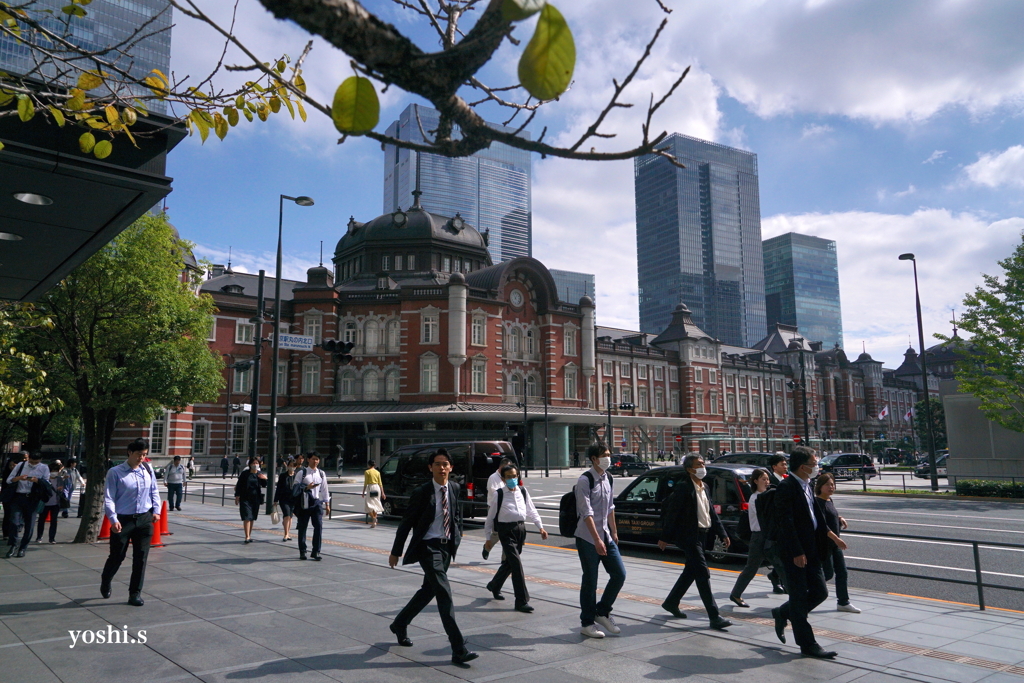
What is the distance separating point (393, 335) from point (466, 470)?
1289 inches

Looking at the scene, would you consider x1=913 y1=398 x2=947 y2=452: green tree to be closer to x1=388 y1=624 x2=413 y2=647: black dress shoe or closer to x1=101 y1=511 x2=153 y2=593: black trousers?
x1=388 y1=624 x2=413 y2=647: black dress shoe

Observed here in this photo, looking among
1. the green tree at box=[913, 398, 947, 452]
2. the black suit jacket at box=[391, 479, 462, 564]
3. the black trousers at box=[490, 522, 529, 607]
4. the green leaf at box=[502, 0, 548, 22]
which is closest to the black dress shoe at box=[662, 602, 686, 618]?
the black trousers at box=[490, 522, 529, 607]

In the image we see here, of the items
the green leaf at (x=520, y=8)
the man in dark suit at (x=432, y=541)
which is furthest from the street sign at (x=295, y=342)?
the green leaf at (x=520, y=8)

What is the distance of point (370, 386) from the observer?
49.9 m

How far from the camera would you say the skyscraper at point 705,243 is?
164 metres

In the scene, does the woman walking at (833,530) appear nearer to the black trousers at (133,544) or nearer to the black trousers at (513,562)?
the black trousers at (513,562)

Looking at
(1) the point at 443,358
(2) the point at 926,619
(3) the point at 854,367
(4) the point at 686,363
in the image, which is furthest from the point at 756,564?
(3) the point at 854,367

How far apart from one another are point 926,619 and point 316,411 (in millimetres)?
43827

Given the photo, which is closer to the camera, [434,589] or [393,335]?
[434,589]

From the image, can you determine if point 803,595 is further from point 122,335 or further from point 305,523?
point 122,335

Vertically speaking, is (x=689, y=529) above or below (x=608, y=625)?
above

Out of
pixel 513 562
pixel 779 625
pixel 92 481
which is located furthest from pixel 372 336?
pixel 779 625

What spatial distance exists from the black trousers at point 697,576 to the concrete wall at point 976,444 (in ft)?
87.3

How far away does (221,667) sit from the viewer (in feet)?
18.5
